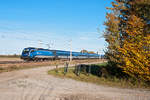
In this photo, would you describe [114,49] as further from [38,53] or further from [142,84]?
[38,53]

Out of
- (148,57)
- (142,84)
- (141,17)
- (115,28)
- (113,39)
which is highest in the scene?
(141,17)

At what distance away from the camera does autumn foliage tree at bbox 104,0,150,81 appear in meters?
11.5

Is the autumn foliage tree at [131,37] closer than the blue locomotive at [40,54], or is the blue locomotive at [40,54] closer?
the autumn foliage tree at [131,37]

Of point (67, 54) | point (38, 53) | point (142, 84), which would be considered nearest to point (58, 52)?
point (67, 54)

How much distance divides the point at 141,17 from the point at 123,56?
4.38 meters

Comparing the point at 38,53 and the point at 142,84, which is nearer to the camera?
the point at 142,84

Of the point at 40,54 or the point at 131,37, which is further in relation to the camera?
the point at 40,54

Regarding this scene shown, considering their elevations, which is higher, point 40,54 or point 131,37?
point 131,37

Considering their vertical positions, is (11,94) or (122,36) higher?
(122,36)

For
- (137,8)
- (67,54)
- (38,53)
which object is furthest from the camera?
(67,54)

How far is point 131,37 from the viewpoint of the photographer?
1284cm

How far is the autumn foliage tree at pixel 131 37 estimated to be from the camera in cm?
1152

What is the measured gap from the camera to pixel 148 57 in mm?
11367

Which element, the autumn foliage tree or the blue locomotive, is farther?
the blue locomotive
